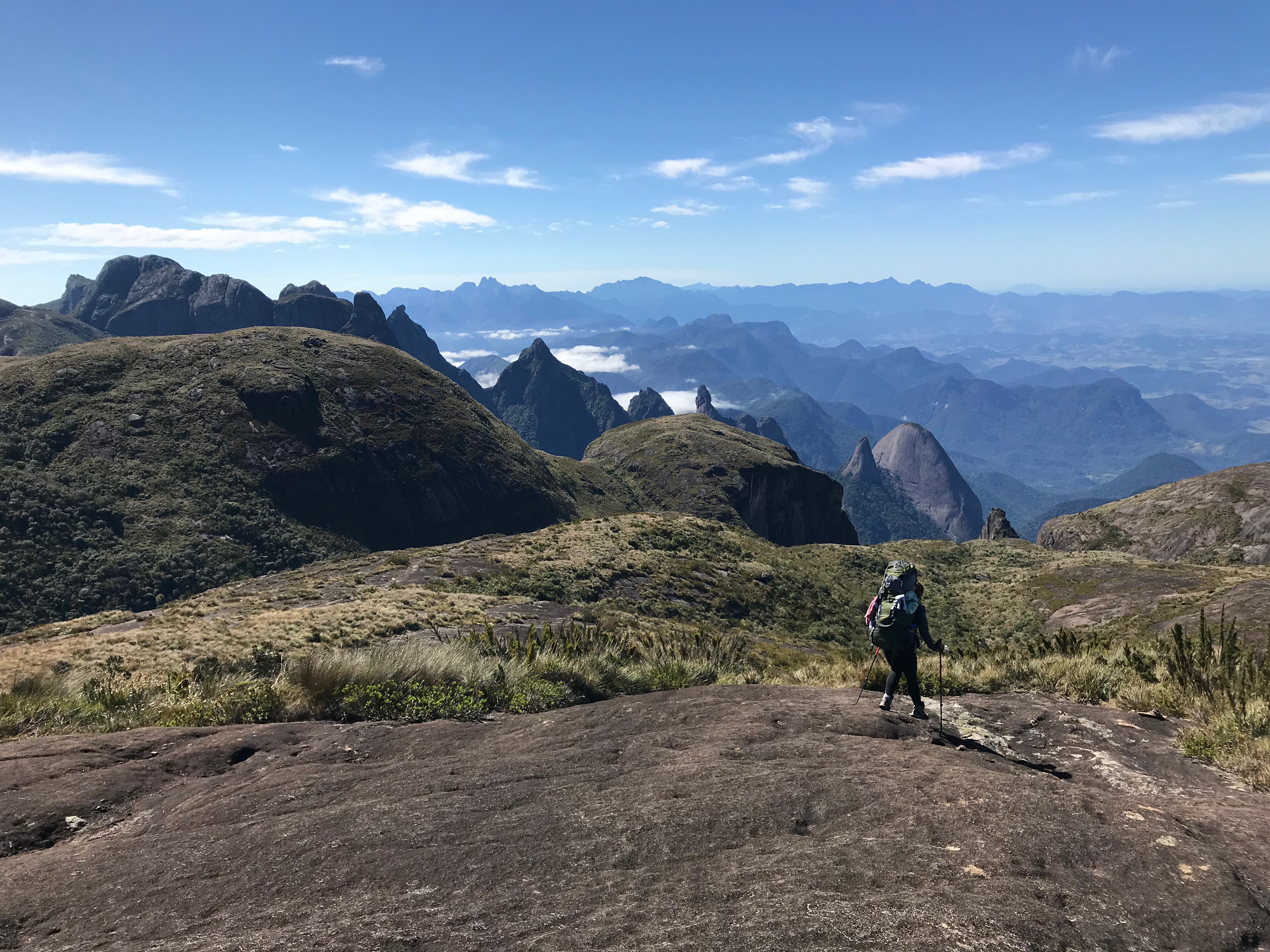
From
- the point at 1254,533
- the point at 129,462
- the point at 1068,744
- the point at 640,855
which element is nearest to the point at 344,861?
the point at 640,855

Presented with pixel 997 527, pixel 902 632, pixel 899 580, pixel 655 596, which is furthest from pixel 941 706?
pixel 997 527

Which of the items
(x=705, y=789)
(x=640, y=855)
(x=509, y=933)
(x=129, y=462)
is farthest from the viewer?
(x=129, y=462)

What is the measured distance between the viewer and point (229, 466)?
12106cm

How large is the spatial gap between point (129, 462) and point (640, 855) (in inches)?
5375

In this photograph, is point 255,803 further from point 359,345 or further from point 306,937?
point 359,345

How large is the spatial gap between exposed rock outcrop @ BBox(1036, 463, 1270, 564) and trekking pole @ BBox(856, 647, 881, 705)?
90835mm

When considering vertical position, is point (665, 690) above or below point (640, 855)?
below

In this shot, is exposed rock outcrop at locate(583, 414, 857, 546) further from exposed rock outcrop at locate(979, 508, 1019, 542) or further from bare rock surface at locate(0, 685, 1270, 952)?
bare rock surface at locate(0, 685, 1270, 952)

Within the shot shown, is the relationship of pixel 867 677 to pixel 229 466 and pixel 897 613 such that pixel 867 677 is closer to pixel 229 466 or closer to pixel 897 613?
pixel 897 613

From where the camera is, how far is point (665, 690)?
12.1 metres

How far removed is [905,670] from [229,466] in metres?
138

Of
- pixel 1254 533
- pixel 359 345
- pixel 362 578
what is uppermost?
pixel 359 345

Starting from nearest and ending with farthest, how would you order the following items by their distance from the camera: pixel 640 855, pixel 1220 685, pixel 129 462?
pixel 640 855 → pixel 1220 685 → pixel 129 462

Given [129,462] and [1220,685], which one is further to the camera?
[129,462]
